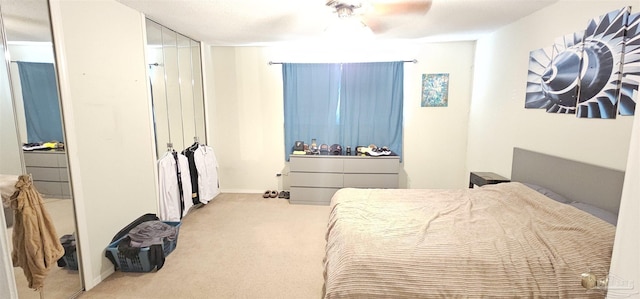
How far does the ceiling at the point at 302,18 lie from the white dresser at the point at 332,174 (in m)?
1.66

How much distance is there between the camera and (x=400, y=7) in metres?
2.70

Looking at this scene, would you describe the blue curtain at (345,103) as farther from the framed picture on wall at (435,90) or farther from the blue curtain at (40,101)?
the blue curtain at (40,101)

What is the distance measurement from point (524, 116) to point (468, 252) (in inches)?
78.8

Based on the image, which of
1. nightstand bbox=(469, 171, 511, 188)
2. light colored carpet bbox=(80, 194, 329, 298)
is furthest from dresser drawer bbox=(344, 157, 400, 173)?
nightstand bbox=(469, 171, 511, 188)

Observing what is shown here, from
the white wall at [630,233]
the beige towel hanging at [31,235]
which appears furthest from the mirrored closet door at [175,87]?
the white wall at [630,233]

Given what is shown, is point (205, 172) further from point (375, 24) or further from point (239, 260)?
point (375, 24)

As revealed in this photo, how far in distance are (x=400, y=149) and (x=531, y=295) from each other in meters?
3.08

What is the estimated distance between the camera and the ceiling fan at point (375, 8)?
230 centimetres

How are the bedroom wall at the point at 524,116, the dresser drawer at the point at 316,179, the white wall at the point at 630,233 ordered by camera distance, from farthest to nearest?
1. the dresser drawer at the point at 316,179
2. the bedroom wall at the point at 524,116
3. the white wall at the point at 630,233

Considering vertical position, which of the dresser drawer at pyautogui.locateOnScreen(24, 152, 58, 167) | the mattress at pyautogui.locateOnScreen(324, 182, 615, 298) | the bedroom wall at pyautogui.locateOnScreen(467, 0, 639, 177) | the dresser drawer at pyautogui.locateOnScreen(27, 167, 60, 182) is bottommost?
the mattress at pyautogui.locateOnScreen(324, 182, 615, 298)

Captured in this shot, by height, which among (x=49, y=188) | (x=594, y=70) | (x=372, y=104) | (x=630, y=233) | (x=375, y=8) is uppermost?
(x=375, y=8)

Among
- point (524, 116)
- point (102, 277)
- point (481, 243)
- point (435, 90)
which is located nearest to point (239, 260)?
point (102, 277)

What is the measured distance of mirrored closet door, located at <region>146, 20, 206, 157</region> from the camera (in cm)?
320

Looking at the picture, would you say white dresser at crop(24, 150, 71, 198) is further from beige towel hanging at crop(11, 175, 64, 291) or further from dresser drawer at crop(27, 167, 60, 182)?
beige towel hanging at crop(11, 175, 64, 291)
